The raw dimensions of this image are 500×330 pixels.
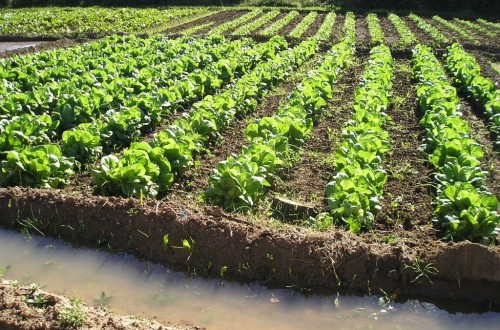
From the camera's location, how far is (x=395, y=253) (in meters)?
5.18

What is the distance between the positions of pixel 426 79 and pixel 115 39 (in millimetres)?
9562

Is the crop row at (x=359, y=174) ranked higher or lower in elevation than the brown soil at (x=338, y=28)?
lower

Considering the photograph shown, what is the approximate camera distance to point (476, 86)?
10570mm

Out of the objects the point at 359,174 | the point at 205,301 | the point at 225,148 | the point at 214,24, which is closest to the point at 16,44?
the point at 214,24

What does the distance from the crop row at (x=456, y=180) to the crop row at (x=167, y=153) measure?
3.06 metres

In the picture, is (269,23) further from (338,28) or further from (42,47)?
(42,47)

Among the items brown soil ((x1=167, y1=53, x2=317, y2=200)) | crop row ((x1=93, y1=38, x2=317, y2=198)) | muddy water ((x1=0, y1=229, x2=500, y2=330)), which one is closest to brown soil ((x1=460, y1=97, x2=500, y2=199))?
muddy water ((x1=0, y1=229, x2=500, y2=330))

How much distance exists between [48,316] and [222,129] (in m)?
5.14

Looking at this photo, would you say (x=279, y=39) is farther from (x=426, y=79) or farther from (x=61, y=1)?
(x=61, y=1)

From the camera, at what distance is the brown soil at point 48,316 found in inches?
169

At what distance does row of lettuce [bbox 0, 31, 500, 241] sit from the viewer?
6098mm

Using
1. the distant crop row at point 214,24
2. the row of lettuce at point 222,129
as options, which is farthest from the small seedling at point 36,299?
the distant crop row at point 214,24

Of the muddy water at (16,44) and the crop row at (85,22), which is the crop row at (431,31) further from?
the muddy water at (16,44)

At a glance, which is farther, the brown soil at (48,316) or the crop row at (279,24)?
the crop row at (279,24)
